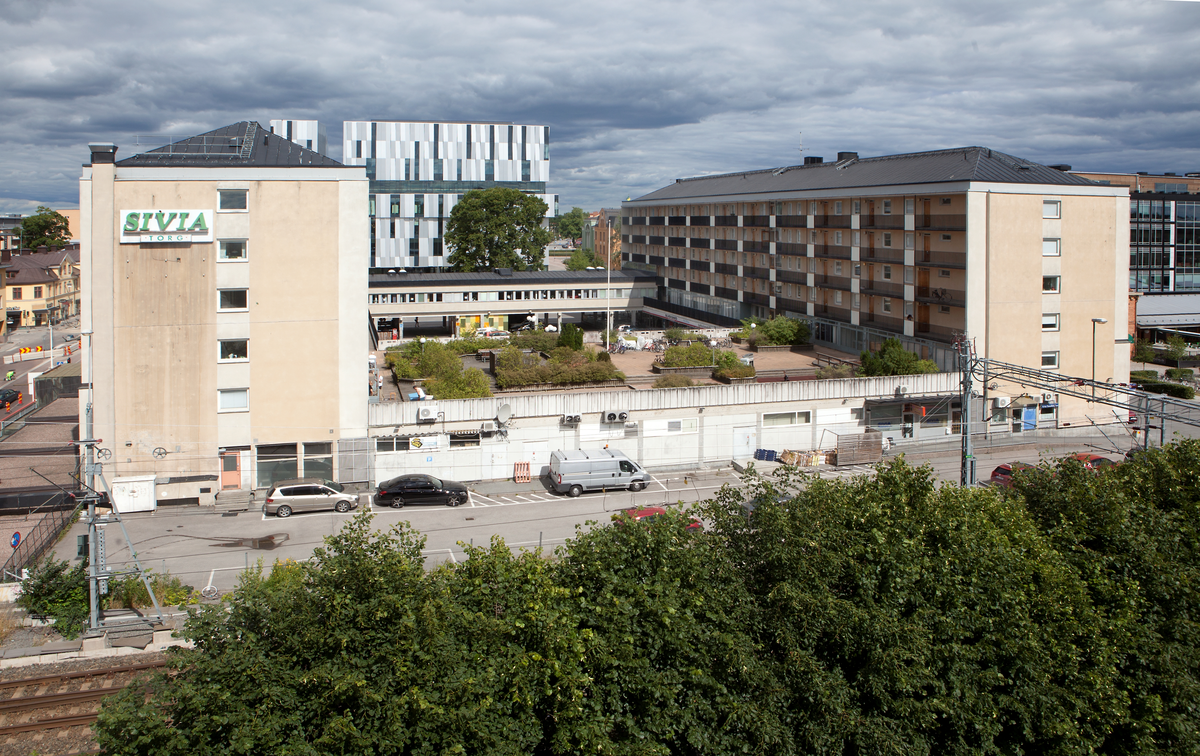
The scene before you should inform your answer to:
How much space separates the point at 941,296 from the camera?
123 ft

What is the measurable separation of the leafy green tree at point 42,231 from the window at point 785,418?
3693 inches

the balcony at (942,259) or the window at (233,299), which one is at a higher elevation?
the balcony at (942,259)

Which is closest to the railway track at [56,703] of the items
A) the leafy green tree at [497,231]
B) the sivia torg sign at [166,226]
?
the sivia torg sign at [166,226]

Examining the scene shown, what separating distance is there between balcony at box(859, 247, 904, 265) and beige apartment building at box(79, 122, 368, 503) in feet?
86.1

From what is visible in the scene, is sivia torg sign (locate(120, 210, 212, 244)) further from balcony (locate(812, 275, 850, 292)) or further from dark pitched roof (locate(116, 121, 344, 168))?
balcony (locate(812, 275, 850, 292))

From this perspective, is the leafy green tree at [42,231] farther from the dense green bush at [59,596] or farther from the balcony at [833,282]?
the dense green bush at [59,596]

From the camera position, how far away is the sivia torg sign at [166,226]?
1008 inches

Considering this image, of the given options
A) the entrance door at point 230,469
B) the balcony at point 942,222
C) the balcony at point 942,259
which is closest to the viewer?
the entrance door at point 230,469

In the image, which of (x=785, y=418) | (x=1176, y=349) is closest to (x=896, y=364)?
(x=785, y=418)

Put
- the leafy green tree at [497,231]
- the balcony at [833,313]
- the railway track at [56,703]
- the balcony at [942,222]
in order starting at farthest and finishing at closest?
1. the leafy green tree at [497,231]
2. the balcony at [833,313]
3. the balcony at [942,222]
4. the railway track at [56,703]

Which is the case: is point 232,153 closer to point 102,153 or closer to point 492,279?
point 102,153

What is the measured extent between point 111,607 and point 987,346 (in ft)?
106

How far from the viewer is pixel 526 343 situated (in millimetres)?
48062

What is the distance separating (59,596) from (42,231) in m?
96.9
